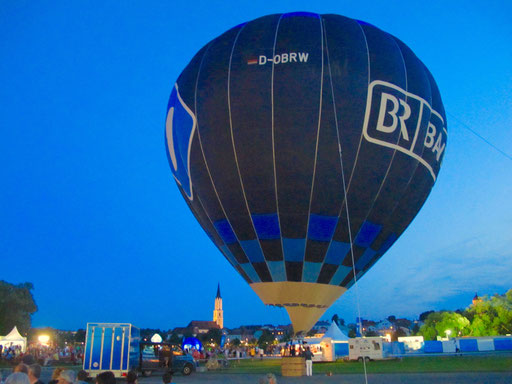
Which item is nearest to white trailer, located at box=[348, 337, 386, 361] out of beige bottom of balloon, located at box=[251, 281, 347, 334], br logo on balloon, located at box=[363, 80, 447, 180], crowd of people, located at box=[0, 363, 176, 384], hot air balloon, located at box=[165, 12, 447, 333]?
hot air balloon, located at box=[165, 12, 447, 333]

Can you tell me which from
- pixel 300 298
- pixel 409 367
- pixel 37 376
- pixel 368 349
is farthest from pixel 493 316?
pixel 37 376

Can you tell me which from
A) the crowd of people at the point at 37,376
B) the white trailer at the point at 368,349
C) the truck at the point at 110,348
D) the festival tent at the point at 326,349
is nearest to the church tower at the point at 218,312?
the festival tent at the point at 326,349

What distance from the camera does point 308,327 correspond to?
1675 centimetres

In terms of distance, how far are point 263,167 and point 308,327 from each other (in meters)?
5.73

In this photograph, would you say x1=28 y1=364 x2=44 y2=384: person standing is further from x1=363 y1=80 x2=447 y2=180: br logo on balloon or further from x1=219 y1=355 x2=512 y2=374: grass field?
x1=219 y1=355 x2=512 y2=374: grass field

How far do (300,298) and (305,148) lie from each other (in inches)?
196

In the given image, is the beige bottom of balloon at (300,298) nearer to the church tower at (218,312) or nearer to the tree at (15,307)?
the tree at (15,307)

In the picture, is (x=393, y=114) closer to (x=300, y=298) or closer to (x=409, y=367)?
(x=300, y=298)

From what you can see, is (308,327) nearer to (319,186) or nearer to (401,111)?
(319,186)

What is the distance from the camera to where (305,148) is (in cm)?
1546

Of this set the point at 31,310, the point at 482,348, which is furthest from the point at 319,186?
the point at 31,310

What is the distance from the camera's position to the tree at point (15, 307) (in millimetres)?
46906

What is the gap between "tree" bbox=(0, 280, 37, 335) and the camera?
154 ft

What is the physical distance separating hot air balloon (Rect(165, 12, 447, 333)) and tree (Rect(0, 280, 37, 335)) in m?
38.0
